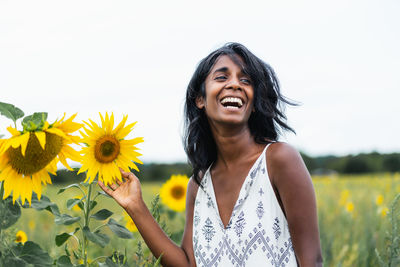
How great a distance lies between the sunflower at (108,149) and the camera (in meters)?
1.70

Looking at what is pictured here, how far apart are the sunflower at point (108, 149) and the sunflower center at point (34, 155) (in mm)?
275

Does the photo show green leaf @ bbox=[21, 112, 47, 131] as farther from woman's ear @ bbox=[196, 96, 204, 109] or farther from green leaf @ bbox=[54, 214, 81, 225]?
woman's ear @ bbox=[196, 96, 204, 109]

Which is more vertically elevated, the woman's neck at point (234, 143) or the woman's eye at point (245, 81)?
the woman's eye at point (245, 81)

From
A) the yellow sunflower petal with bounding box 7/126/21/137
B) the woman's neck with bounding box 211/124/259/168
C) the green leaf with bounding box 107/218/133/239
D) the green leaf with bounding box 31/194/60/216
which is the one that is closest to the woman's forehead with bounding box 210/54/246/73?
the woman's neck with bounding box 211/124/259/168

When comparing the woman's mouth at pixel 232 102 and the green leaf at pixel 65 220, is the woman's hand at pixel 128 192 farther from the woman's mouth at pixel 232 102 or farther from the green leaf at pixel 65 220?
the woman's mouth at pixel 232 102

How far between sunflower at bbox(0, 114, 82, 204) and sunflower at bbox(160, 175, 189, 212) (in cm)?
226

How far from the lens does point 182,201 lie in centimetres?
369

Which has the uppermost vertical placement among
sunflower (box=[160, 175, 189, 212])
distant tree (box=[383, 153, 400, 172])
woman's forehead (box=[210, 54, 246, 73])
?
woman's forehead (box=[210, 54, 246, 73])

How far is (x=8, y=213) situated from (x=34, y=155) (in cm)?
21

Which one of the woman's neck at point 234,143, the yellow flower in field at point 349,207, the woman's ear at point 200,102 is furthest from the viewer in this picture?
the yellow flower in field at point 349,207

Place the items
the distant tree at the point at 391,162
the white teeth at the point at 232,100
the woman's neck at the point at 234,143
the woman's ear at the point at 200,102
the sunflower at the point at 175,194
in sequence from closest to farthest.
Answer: the white teeth at the point at 232,100 < the woman's neck at the point at 234,143 < the woman's ear at the point at 200,102 < the sunflower at the point at 175,194 < the distant tree at the point at 391,162

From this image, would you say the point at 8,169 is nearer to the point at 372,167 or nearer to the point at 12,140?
the point at 12,140

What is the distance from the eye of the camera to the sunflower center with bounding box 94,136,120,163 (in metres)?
1.72

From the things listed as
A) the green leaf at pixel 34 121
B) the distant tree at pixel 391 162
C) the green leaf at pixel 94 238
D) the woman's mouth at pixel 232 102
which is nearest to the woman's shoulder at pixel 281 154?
the woman's mouth at pixel 232 102
